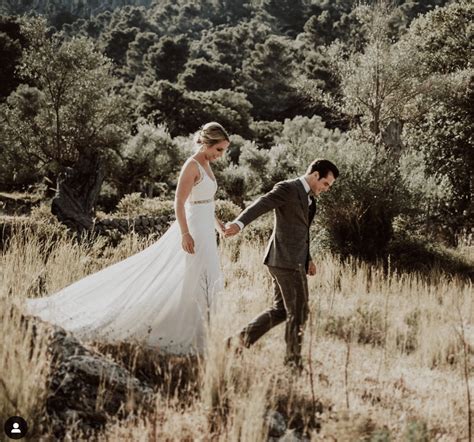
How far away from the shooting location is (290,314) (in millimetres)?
4023

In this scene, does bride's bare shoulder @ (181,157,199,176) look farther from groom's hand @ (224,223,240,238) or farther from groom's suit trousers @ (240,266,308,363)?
groom's suit trousers @ (240,266,308,363)

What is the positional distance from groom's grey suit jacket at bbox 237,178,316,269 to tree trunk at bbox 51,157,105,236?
743cm

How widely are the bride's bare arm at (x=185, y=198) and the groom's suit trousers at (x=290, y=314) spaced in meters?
0.76

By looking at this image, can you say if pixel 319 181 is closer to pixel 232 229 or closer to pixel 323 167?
pixel 323 167

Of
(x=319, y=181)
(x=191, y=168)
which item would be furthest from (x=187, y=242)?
(x=319, y=181)

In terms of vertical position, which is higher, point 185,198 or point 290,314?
point 185,198

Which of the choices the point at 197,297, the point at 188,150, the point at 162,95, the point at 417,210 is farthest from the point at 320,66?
the point at 197,297

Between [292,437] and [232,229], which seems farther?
[232,229]

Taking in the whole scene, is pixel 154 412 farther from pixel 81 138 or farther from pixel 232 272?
pixel 81 138

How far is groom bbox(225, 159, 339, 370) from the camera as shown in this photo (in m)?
4.04

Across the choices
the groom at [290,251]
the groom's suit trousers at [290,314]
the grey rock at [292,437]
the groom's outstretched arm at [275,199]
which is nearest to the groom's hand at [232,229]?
the groom at [290,251]

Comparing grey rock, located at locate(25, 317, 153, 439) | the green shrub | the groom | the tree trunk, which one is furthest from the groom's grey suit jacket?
the tree trunk

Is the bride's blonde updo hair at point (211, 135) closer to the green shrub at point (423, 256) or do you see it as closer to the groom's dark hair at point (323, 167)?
the groom's dark hair at point (323, 167)

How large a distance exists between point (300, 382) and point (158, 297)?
4.68ft
